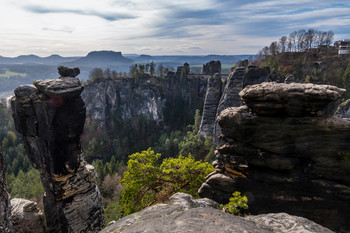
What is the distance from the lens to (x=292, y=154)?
12.2 metres

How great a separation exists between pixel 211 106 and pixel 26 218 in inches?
2306

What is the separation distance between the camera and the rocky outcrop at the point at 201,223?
272 inches

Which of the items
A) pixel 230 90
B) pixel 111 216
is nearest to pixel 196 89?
pixel 230 90

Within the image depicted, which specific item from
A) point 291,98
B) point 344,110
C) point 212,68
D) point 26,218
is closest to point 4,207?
point 26,218

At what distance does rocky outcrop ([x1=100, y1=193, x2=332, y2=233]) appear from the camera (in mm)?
6906

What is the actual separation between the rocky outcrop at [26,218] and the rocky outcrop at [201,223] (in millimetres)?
16875

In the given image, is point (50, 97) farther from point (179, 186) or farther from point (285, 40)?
point (285, 40)

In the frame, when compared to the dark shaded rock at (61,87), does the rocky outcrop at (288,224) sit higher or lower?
lower

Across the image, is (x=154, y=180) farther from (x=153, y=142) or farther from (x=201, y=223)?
(x=153, y=142)

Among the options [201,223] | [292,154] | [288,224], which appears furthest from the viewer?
[292,154]

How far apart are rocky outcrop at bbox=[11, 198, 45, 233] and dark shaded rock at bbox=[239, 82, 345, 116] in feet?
74.6

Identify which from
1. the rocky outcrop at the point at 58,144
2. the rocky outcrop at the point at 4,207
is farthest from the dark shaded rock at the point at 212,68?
the rocky outcrop at the point at 4,207

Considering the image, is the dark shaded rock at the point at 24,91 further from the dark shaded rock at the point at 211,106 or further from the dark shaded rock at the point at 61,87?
the dark shaded rock at the point at 211,106

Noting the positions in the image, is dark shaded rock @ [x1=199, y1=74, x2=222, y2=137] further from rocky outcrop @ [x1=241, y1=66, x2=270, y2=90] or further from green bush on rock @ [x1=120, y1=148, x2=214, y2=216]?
green bush on rock @ [x1=120, y1=148, x2=214, y2=216]
